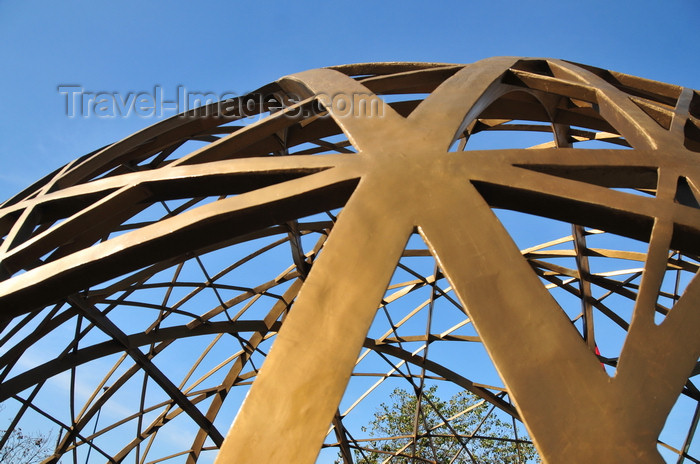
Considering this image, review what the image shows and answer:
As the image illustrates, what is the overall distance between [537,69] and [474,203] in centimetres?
627

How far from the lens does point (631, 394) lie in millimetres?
3520

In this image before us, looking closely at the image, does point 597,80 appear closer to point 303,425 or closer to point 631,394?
point 631,394

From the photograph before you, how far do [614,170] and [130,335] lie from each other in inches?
627

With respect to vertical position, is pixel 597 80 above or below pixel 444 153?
above

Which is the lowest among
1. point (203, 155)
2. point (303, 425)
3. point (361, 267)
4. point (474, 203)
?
point (303, 425)

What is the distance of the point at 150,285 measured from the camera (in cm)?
1669

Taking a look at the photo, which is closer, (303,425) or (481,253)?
(303,425)

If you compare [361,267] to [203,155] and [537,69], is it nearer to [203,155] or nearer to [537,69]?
[203,155]

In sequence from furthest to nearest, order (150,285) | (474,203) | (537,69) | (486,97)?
(150,285) < (537,69) < (486,97) < (474,203)

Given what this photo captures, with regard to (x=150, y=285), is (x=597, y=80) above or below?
below

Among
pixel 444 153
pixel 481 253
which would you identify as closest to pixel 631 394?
pixel 481 253

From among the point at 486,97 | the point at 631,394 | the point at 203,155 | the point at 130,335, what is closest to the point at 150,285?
the point at 130,335

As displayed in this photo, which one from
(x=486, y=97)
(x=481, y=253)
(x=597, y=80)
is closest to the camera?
(x=481, y=253)

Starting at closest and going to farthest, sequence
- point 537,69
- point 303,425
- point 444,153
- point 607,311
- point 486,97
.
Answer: point 303,425 → point 444,153 → point 486,97 → point 537,69 → point 607,311
